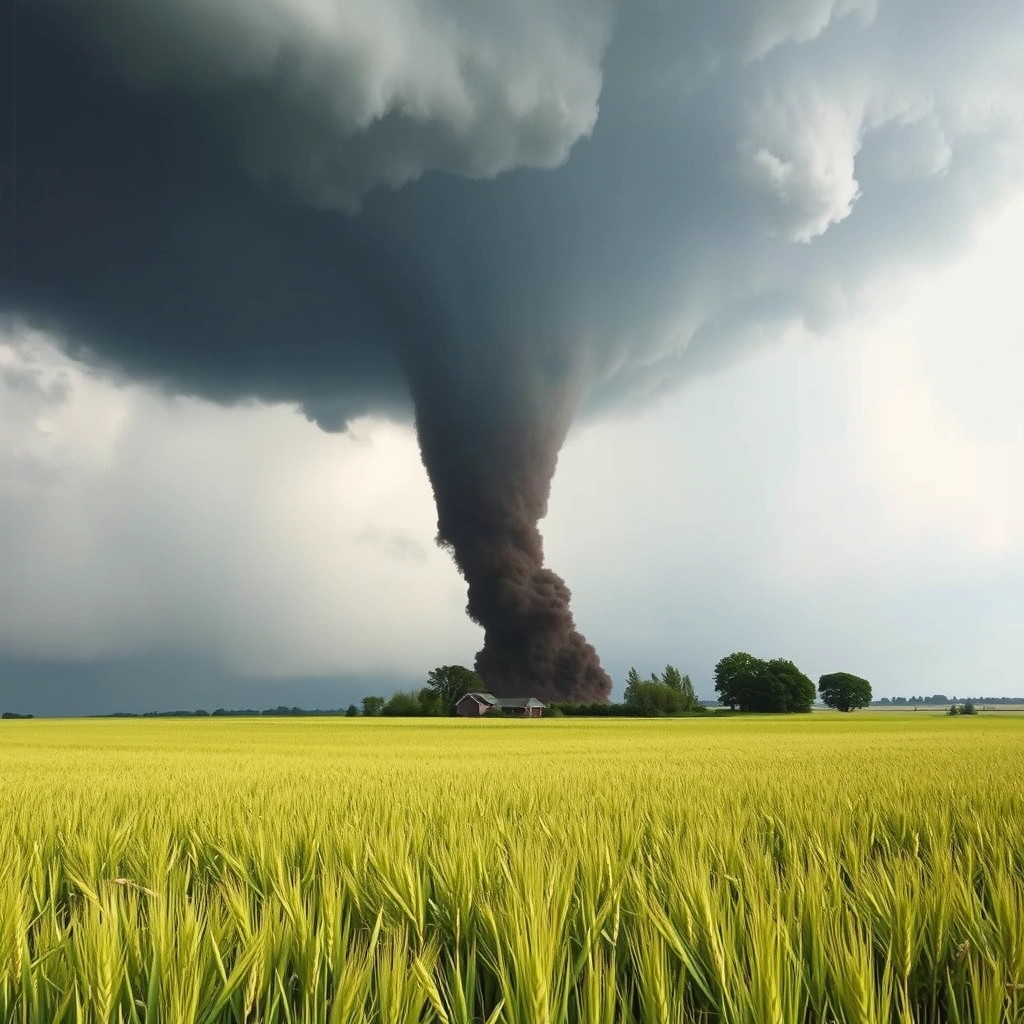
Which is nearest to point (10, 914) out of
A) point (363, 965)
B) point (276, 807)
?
point (363, 965)

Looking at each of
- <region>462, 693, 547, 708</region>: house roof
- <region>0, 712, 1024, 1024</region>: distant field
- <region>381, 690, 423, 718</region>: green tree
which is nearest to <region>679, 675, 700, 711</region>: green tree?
<region>462, 693, 547, 708</region>: house roof

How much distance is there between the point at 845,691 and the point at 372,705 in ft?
270

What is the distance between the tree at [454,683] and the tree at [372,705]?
39.8 ft

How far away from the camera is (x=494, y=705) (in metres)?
106

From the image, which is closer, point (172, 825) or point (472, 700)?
point (172, 825)

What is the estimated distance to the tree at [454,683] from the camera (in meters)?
114

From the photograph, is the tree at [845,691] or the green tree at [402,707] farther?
the tree at [845,691]

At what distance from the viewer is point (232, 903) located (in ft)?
7.66

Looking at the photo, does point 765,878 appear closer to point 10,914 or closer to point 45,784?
point 10,914

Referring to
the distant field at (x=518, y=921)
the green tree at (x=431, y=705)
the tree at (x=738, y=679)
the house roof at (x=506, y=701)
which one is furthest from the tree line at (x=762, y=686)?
the distant field at (x=518, y=921)

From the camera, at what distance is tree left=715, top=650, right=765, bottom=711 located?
4286 inches

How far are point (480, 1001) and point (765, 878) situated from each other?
1223 mm

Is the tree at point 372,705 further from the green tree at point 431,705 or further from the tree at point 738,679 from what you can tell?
the tree at point 738,679

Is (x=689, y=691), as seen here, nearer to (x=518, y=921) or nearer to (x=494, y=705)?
(x=494, y=705)
